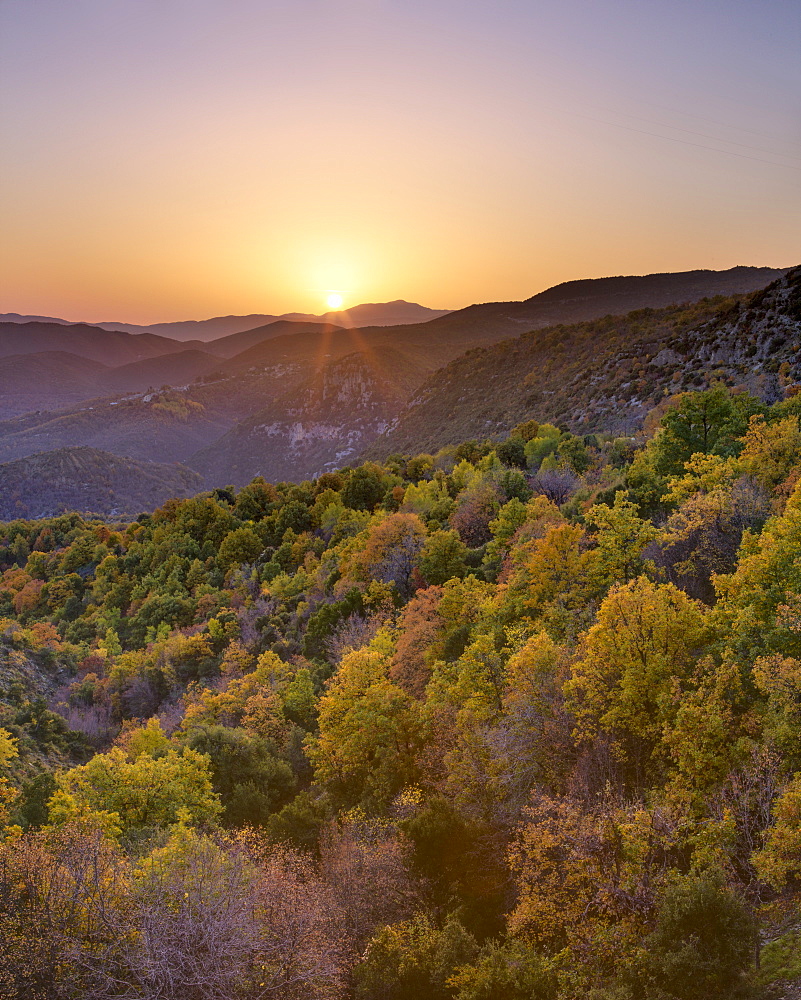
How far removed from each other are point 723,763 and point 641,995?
583cm

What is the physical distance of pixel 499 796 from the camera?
21.0 metres

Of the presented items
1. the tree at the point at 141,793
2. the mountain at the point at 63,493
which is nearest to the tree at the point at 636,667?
the tree at the point at 141,793

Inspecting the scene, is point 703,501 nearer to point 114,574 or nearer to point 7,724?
point 7,724

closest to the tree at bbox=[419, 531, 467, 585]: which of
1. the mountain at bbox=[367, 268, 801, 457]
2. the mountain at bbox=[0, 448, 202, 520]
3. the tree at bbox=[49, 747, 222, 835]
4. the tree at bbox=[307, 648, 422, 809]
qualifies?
the tree at bbox=[307, 648, 422, 809]

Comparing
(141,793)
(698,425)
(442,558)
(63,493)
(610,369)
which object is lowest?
(141,793)

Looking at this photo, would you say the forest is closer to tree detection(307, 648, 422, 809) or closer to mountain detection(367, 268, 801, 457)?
tree detection(307, 648, 422, 809)

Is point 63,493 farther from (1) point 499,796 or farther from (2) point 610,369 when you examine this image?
(1) point 499,796

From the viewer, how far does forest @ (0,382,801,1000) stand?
13992 millimetres

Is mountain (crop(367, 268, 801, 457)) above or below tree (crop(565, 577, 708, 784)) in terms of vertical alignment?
above

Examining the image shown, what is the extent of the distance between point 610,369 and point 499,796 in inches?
3870

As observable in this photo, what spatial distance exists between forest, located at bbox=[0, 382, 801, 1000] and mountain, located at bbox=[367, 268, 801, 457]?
129ft

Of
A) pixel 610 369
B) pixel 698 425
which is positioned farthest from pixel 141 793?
pixel 610 369

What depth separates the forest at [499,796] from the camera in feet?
45.9

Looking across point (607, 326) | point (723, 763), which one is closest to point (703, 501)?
point (723, 763)
